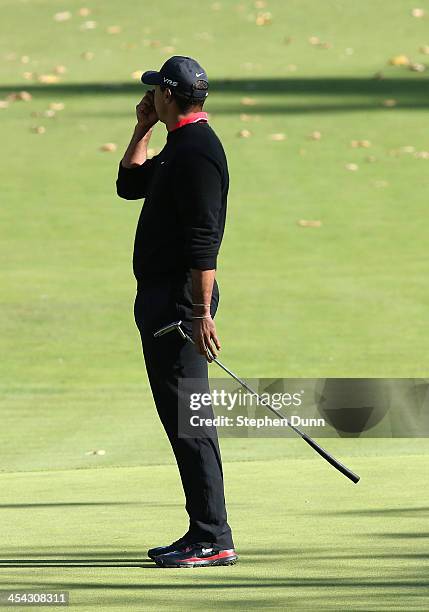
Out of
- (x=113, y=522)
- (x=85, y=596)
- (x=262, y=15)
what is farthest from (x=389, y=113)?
(x=85, y=596)

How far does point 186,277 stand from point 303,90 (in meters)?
21.5

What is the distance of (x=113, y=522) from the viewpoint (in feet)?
23.1

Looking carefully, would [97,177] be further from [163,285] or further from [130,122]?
[163,285]

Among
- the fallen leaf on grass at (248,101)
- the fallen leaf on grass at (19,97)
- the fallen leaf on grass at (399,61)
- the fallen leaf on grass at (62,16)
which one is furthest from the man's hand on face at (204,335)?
the fallen leaf on grass at (62,16)

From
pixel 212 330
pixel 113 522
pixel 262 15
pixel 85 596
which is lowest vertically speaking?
pixel 262 15

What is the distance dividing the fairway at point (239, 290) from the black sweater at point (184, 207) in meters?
1.12

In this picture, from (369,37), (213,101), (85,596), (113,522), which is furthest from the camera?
(369,37)

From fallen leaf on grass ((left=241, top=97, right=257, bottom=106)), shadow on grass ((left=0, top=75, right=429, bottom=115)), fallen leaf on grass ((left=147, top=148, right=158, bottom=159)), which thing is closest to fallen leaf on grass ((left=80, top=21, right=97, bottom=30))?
shadow on grass ((left=0, top=75, right=429, bottom=115))

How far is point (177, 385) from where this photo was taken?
6008 mm

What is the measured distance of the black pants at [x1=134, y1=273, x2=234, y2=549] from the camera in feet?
19.7

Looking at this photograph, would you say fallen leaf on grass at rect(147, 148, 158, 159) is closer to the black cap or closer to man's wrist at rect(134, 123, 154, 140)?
man's wrist at rect(134, 123, 154, 140)

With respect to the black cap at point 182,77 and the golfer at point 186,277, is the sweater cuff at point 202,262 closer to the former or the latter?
the golfer at point 186,277

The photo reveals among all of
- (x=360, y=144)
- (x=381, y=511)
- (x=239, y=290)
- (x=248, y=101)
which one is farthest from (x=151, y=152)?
(x=381, y=511)

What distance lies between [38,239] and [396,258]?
426cm
